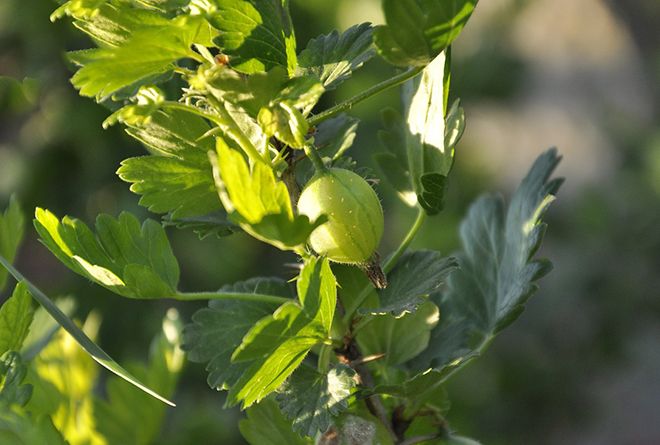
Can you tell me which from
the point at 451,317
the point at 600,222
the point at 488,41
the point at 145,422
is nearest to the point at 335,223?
the point at 451,317

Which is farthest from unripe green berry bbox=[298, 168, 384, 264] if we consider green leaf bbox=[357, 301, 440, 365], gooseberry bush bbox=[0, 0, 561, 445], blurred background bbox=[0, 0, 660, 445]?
blurred background bbox=[0, 0, 660, 445]

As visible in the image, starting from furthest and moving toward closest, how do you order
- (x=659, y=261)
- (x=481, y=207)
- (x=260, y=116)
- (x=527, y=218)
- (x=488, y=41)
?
1. (x=488, y=41)
2. (x=659, y=261)
3. (x=481, y=207)
4. (x=527, y=218)
5. (x=260, y=116)

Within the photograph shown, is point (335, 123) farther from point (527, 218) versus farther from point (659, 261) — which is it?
point (659, 261)

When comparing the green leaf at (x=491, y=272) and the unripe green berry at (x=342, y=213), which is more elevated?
the unripe green berry at (x=342, y=213)

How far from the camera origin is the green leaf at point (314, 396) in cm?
50

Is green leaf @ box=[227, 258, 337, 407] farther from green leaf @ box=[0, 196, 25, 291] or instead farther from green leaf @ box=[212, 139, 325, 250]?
green leaf @ box=[0, 196, 25, 291]

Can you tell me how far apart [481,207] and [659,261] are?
144cm

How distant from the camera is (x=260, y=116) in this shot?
472 mm

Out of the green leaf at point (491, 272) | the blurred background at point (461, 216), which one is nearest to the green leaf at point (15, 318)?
the green leaf at point (491, 272)

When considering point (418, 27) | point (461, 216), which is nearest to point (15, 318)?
point (418, 27)

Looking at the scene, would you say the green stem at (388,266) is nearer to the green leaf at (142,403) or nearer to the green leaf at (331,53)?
the green leaf at (331,53)

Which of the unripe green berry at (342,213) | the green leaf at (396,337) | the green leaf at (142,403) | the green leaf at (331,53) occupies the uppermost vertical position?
the green leaf at (331,53)

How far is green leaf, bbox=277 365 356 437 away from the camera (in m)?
0.50

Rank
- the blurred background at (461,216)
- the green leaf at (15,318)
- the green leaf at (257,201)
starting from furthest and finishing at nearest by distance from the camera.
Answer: the blurred background at (461,216) → the green leaf at (15,318) → the green leaf at (257,201)
